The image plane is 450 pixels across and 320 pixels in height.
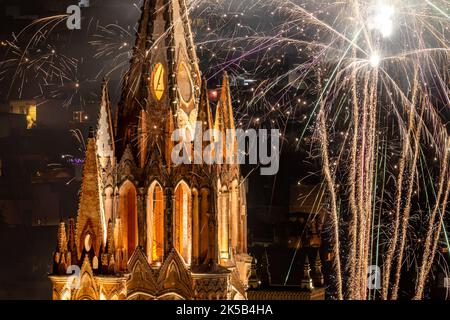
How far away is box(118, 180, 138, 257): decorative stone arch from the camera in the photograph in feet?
165

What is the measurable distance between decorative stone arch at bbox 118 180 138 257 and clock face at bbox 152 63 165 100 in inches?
94.8

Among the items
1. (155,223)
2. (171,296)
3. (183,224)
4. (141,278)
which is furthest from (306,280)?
(141,278)

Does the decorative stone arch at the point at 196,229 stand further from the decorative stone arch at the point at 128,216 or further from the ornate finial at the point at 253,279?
the ornate finial at the point at 253,279

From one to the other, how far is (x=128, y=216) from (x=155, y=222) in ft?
2.35

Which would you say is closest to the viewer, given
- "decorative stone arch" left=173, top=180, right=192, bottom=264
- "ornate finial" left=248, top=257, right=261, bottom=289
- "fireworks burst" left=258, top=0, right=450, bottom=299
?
"fireworks burst" left=258, top=0, right=450, bottom=299

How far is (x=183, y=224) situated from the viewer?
50219 mm

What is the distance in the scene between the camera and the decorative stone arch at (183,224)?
5003 centimetres

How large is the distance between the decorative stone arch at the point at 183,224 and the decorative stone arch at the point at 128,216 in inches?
42.0

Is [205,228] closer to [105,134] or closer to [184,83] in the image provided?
[105,134]

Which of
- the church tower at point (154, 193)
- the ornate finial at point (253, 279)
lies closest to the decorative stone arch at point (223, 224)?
the church tower at point (154, 193)

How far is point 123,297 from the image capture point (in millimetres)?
49406

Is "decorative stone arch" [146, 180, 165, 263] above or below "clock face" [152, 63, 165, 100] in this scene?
below

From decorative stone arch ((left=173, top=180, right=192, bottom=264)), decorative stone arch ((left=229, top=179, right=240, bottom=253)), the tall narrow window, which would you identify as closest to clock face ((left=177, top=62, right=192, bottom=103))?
decorative stone arch ((left=173, top=180, right=192, bottom=264))

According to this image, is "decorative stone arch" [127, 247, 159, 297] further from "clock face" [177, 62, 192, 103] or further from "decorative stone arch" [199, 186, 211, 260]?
"clock face" [177, 62, 192, 103]
